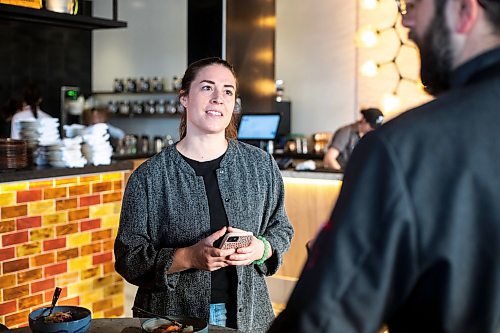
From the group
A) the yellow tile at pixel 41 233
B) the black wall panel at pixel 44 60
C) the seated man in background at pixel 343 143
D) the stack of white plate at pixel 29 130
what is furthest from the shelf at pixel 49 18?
the black wall panel at pixel 44 60

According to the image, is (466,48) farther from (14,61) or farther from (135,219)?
(14,61)

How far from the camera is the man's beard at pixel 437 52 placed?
2.92 ft

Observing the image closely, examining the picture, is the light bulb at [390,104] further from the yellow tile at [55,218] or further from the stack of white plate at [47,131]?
the yellow tile at [55,218]

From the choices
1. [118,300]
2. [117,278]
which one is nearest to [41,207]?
[117,278]

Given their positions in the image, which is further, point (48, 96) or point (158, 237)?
point (48, 96)

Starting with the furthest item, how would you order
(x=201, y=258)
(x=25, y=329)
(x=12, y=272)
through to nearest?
(x=12, y=272) → (x=201, y=258) → (x=25, y=329)

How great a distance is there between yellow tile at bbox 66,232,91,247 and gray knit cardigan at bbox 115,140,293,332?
1963mm

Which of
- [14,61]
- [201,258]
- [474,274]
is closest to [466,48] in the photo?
[474,274]

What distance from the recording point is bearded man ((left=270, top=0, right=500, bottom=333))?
80 cm

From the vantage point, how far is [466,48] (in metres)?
0.88

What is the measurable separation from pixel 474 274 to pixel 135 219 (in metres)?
1.67

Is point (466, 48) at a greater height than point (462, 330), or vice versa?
point (466, 48)

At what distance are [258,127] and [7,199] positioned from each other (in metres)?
3.20

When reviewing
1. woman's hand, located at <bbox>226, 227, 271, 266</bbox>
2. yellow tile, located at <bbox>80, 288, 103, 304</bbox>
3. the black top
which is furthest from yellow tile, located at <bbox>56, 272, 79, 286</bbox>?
woman's hand, located at <bbox>226, 227, 271, 266</bbox>
